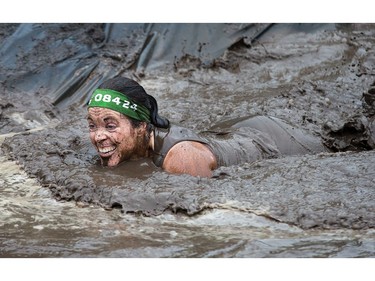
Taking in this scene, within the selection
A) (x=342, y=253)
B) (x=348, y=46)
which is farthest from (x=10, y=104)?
(x=342, y=253)

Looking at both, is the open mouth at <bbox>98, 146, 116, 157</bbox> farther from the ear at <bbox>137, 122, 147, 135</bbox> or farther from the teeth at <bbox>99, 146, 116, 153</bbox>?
the ear at <bbox>137, 122, 147, 135</bbox>

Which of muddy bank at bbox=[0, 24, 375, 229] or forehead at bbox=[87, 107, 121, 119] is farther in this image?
forehead at bbox=[87, 107, 121, 119]

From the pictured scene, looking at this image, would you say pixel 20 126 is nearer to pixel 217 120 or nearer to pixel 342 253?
pixel 217 120

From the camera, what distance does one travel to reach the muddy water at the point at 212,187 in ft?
16.1

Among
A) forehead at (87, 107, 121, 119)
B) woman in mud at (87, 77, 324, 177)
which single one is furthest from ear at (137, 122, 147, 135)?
forehead at (87, 107, 121, 119)

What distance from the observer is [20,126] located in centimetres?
866

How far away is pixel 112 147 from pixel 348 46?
433cm

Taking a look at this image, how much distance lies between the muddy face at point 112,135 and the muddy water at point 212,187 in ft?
0.41

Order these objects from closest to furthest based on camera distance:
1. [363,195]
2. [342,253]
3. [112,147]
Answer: [342,253], [363,195], [112,147]

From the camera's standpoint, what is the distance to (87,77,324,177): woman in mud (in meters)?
6.39

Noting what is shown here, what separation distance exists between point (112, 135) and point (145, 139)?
318 millimetres

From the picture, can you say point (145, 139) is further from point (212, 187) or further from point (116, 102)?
point (212, 187)

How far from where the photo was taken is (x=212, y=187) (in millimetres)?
5891

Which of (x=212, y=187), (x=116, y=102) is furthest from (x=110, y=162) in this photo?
(x=212, y=187)
